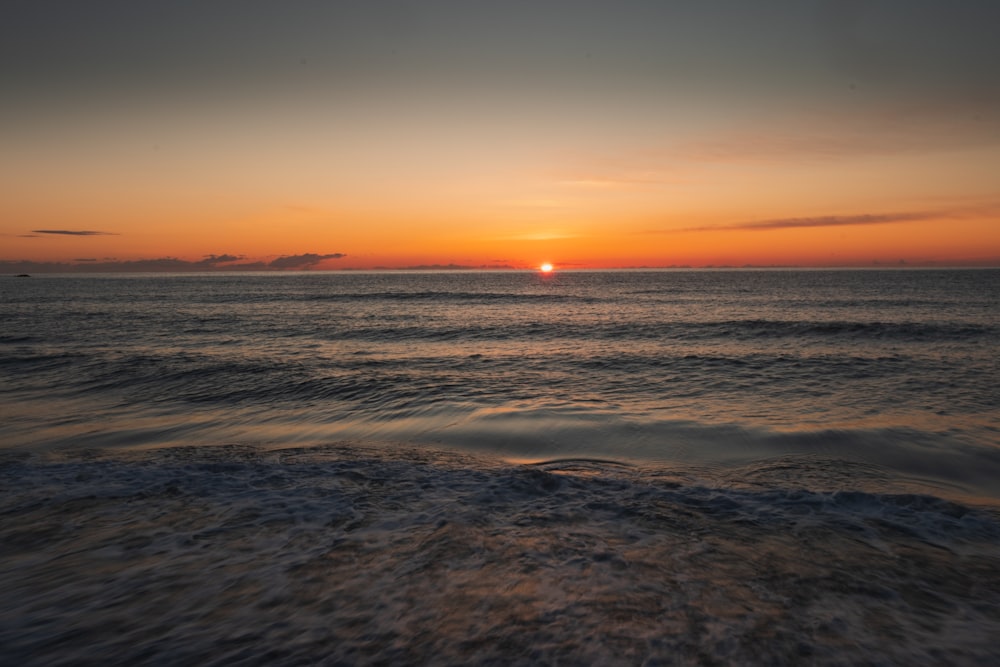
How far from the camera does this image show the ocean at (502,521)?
4141 millimetres

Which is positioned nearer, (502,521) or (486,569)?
(486,569)

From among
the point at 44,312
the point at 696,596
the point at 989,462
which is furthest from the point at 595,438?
the point at 44,312

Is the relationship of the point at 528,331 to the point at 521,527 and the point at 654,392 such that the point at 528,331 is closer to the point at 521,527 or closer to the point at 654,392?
the point at 654,392

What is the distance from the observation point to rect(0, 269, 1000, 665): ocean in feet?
13.6

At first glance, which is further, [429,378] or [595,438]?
[429,378]

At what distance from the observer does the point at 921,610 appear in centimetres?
445

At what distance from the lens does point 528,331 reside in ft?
100

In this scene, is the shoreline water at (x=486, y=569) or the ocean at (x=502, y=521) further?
the ocean at (x=502, y=521)

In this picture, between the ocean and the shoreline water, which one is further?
the ocean

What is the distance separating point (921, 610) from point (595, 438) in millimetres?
5815

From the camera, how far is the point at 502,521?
6199 millimetres

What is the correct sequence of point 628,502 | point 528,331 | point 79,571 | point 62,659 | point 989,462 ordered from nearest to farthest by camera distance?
point 62,659 → point 79,571 → point 628,502 → point 989,462 → point 528,331

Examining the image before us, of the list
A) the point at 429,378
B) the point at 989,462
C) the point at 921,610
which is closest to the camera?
the point at 921,610

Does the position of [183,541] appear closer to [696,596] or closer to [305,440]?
[305,440]
